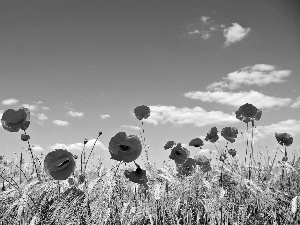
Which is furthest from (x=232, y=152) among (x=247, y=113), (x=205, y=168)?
(x=205, y=168)

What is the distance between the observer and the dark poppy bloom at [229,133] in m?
4.45

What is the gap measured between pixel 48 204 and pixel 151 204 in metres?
0.79

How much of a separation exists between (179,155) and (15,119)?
57.7 inches

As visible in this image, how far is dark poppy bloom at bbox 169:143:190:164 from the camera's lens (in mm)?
3154

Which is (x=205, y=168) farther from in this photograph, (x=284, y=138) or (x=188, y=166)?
(x=284, y=138)

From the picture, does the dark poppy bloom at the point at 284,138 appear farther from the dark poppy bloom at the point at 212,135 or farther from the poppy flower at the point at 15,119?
the poppy flower at the point at 15,119

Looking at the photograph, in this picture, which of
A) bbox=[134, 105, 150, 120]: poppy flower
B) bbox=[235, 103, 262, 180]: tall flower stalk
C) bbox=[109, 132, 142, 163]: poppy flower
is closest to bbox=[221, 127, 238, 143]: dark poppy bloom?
bbox=[235, 103, 262, 180]: tall flower stalk

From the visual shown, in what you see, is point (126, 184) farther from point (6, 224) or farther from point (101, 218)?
point (101, 218)

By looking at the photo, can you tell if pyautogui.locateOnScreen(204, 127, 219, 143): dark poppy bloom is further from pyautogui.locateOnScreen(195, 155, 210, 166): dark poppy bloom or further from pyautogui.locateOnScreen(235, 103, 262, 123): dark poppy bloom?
pyautogui.locateOnScreen(195, 155, 210, 166): dark poppy bloom

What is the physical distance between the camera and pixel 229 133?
4.52 m

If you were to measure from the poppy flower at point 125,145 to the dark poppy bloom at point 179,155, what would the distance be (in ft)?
4.02

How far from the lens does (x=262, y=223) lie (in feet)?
9.58

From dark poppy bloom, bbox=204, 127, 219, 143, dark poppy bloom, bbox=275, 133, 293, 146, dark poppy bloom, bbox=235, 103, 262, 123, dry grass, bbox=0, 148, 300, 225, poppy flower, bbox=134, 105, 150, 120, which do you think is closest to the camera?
dry grass, bbox=0, 148, 300, 225

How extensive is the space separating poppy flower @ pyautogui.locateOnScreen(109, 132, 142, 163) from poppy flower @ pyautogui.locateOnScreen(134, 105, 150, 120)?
2.88 m
